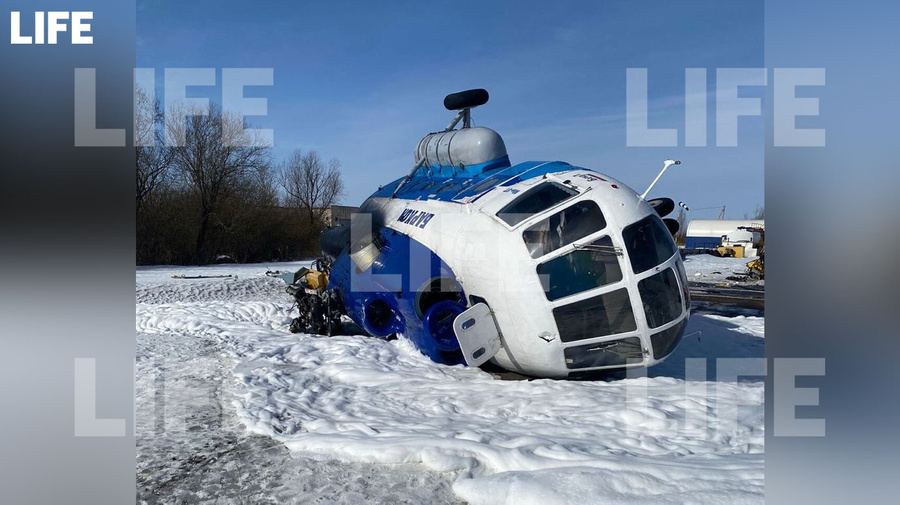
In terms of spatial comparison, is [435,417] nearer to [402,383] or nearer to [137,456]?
[402,383]

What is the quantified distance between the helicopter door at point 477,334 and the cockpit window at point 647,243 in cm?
178

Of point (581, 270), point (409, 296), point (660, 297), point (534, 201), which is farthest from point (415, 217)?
point (660, 297)

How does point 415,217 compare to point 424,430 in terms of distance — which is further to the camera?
point 415,217

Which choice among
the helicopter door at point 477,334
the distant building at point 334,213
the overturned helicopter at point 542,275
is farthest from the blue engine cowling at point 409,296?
the distant building at point 334,213

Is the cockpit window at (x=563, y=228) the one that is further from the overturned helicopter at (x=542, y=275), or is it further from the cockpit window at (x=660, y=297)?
the cockpit window at (x=660, y=297)

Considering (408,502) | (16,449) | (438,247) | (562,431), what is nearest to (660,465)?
(562,431)

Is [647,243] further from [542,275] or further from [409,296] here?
[409,296]

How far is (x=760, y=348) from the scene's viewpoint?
9.29m

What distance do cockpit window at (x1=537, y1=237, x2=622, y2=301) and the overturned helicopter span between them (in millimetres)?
11

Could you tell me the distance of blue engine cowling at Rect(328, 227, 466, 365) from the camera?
734 centimetres

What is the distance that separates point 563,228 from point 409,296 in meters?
2.49

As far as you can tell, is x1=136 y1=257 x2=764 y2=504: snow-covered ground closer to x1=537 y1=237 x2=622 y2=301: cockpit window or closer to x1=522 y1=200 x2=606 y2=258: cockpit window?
x1=537 y1=237 x2=622 y2=301: cockpit window

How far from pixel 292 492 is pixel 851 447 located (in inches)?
162

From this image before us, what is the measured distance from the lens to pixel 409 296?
772cm
